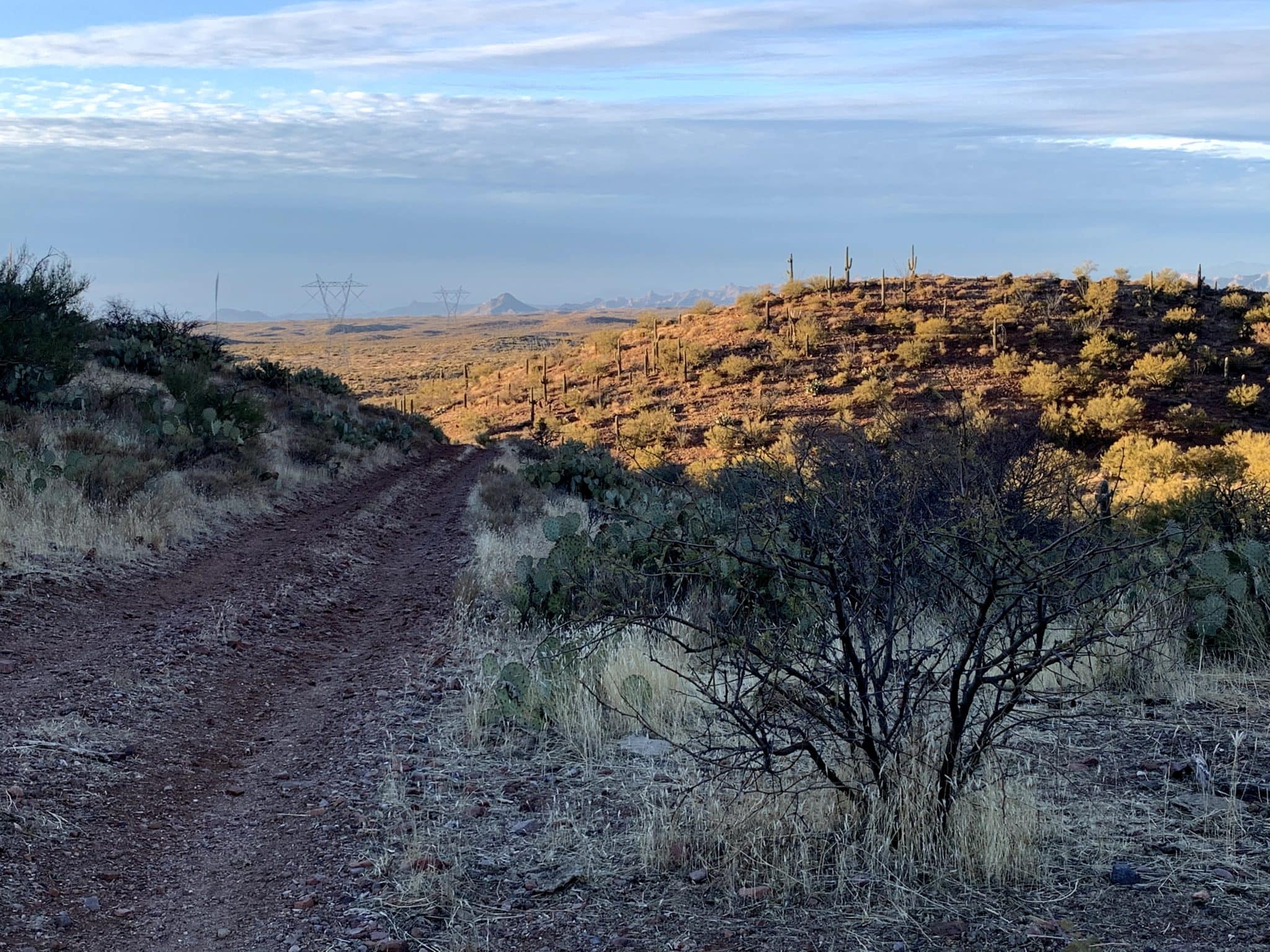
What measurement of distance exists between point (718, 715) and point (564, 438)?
124 feet

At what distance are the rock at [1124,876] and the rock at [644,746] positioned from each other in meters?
2.35

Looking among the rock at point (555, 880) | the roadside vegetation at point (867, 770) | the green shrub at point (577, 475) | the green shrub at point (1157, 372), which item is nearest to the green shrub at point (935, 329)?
the green shrub at point (1157, 372)

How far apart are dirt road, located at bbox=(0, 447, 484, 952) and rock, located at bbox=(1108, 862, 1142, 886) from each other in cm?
273

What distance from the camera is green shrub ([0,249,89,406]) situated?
1636cm

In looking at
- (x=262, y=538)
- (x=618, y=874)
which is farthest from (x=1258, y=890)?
(x=262, y=538)

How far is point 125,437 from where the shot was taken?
16.5 m

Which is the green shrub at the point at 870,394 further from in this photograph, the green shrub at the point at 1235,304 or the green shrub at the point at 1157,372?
the green shrub at the point at 1235,304

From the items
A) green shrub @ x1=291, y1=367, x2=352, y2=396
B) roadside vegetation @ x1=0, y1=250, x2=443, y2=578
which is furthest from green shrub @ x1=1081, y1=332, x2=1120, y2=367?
green shrub @ x1=291, y1=367, x2=352, y2=396

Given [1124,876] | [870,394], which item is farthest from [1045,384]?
[1124,876]

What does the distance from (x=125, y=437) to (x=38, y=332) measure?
8.31 feet

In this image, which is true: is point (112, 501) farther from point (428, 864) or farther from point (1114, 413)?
point (1114, 413)

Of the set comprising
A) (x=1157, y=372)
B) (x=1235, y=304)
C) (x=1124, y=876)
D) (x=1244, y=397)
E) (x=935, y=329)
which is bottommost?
(x=1124, y=876)

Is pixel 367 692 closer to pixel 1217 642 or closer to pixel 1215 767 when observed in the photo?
pixel 1215 767

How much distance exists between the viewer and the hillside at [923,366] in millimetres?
35844
